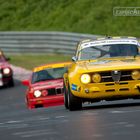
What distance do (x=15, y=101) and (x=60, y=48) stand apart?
1481 cm

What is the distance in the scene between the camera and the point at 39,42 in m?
40.2

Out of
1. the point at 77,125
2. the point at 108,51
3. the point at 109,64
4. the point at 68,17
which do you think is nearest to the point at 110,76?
the point at 109,64

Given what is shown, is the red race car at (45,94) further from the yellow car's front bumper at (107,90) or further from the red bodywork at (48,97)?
the yellow car's front bumper at (107,90)

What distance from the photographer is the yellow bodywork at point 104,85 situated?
13859 millimetres

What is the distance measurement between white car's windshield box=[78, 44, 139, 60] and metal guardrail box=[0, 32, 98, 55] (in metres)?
19.4

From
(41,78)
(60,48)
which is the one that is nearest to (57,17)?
(60,48)

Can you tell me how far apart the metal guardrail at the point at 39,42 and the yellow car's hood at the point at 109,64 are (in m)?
20.4

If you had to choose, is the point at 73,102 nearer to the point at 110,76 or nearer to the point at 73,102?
the point at 73,102

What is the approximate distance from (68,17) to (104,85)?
28.6 meters

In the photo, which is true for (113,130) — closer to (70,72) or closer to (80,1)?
(70,72)

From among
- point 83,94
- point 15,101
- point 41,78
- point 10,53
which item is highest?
point 83,94

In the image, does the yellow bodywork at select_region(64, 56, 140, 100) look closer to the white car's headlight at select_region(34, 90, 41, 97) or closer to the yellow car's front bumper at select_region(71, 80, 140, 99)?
the yellow car's front bumper at select_region(71, 80, 140, 99)

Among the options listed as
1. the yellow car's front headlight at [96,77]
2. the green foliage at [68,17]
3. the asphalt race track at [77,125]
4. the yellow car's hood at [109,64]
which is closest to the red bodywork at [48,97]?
the yellow car's hood at [109,64]

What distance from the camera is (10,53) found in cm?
4238
